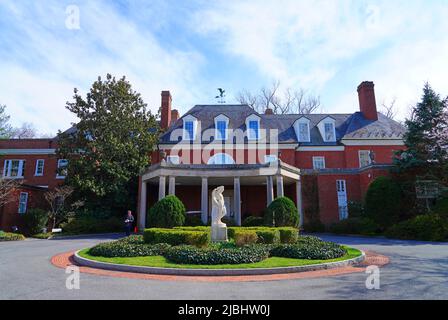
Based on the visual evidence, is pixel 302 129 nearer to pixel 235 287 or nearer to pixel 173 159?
pixel 173 159

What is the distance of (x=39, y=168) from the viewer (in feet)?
105

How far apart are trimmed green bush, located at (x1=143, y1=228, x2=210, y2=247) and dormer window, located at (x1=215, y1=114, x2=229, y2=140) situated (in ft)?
57.7

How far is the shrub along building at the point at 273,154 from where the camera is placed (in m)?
25.2

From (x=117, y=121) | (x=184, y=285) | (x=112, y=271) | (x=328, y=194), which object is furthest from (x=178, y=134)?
(x=184, y=285)

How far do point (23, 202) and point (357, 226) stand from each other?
27973 mm

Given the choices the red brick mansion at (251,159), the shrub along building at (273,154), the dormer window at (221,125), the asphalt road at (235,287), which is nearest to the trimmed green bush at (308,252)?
the asphalt road at (235,287)

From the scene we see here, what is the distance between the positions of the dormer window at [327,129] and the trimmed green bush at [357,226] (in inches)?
458

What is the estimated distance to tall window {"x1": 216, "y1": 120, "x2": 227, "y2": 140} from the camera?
30.3 meters

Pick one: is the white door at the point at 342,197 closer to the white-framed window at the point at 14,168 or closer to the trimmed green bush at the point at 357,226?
the trimmed green bush at the point at 357,226

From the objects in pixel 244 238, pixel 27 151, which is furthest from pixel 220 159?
pixel 27 151

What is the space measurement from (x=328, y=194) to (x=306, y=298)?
2018 centimetres

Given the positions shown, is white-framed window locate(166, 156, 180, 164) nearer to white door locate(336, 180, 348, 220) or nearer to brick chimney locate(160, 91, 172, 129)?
brick chimney locate(160, 91, 172, 129)
